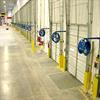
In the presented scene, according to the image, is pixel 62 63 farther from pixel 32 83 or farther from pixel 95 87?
pixel 95 87

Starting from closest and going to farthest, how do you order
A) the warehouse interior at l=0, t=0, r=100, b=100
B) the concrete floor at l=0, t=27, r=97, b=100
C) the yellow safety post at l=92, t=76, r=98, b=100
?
the yellow safety post at l=92, t=76, r=98, b=100
the warehouse interior at l=0, t=0, r=100, b=100
the concrete floor at l=0, t=27, r=97, b=100

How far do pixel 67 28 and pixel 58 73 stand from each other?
58.4 inches

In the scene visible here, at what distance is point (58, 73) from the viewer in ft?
19.9

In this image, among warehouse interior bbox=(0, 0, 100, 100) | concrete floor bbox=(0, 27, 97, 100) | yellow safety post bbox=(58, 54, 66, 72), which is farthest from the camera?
yellow safety post bbox=(58, 54, 66, 72)

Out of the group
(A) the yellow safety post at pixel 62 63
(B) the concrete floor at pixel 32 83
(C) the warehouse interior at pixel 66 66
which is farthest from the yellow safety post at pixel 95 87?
(A) the yellow safety post at pixel 62 63

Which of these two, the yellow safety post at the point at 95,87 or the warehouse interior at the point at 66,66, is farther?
the warehouse interior at the point at 66,66

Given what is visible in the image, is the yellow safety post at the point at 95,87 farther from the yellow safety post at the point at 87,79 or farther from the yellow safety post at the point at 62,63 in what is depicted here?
the yellow safety post at the point at 62,63

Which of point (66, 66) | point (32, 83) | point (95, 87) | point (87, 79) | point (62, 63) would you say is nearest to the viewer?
point (95, 87)

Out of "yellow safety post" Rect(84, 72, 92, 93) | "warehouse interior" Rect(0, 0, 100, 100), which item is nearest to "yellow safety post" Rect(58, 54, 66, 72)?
"warehouse interior" Rect(0, 0, 100, 100)

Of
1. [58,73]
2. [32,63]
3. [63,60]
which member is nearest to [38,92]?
[58,73]

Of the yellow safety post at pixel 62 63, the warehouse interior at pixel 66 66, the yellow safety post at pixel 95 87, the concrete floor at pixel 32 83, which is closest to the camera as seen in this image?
the yellow safety post at pixel 95 87

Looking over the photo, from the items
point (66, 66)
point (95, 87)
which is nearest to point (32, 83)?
point (66, 66)

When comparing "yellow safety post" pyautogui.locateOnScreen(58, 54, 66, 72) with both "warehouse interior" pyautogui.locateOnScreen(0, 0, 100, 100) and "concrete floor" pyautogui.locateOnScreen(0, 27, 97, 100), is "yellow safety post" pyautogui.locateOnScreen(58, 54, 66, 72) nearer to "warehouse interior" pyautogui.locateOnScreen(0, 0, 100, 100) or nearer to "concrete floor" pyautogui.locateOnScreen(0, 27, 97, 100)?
"warehouse interior" pyautogui.locateOnScreen(0, 0, 100, 100)

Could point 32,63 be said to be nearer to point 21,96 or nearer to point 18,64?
point 18,64
